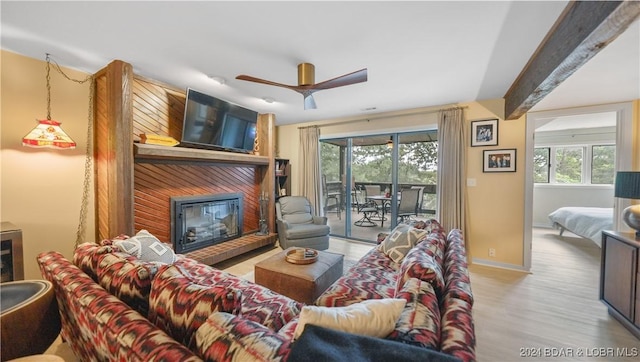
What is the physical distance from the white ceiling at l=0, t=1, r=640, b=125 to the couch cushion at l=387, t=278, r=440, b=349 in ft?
5.77

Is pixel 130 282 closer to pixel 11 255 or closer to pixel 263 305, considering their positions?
pixel 263 305

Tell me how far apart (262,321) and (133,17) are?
227cm

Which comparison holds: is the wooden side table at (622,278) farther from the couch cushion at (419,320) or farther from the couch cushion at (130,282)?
the couch cushion at (130,282)

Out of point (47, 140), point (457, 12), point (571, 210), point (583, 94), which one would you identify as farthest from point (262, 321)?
point (571, 210)

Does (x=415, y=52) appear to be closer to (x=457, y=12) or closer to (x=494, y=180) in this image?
(x=457, y=12)

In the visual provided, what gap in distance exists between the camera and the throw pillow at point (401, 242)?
8.38ft

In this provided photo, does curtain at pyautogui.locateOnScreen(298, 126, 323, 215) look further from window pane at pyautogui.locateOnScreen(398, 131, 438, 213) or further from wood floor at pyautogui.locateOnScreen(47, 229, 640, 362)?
wood floor at pyautogui.locateOnScreen(47, 229, 640, 362)

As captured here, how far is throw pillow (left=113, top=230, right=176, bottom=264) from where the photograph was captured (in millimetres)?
1999

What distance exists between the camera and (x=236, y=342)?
0.87 metres

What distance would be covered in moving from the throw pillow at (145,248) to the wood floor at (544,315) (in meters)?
0.79

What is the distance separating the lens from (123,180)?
2541 millimetres

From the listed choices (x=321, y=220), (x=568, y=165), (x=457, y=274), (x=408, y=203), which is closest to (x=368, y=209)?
(x=408, y=203)

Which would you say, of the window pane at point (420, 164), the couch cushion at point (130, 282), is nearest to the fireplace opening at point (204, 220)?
the couch cushion at point (130, 282)

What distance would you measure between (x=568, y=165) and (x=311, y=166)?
6.17 meters
